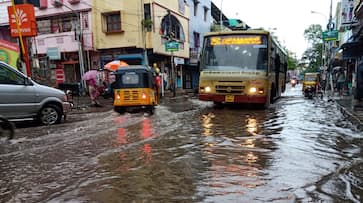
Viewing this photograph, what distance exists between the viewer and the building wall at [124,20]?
23.7m

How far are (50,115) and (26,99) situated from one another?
3.29 ft

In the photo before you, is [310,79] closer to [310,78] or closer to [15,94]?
[310,78]

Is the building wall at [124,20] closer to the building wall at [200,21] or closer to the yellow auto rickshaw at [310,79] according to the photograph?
the building wall at [200,21]

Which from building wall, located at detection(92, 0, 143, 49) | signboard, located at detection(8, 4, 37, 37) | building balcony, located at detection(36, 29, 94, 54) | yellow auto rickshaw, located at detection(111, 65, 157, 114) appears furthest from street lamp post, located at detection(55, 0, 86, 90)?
yellow auto rickshaw, located at detection(111, 65, 157, 114)

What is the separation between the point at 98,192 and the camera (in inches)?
164

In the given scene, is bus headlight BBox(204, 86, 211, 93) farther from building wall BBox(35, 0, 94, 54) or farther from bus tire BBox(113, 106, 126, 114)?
building wall BBox(35, 0, 94, 54)

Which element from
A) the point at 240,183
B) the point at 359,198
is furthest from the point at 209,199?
the point at 359,198

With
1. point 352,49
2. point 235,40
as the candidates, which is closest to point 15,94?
point 235,40

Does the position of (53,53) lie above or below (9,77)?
above

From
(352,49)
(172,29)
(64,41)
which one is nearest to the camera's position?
(352,49)

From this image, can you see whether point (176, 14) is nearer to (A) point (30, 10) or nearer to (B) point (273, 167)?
(A) point (30, 10)

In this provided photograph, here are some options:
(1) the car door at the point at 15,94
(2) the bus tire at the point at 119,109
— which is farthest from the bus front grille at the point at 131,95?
(1) the car door at the point at 15,94

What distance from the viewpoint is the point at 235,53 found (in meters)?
12.7

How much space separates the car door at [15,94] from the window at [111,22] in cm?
1486
